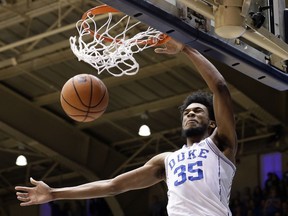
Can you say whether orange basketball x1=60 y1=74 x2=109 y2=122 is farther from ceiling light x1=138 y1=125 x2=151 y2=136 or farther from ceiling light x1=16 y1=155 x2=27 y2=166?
ceiling light x1=16 y1=155 x2=27 y2=166

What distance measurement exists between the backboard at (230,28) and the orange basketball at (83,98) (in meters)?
1.24

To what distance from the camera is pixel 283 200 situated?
16.1 meters

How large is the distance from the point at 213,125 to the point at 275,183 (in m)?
11.8

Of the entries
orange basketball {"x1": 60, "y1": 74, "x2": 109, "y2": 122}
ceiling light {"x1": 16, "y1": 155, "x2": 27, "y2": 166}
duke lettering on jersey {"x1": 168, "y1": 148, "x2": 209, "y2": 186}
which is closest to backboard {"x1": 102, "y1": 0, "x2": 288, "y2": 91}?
duke lettering on jersey {"x1": 168, "y1": 148, "x2": 209, "y2": 186}

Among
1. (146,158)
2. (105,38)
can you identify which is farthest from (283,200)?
(105,38)

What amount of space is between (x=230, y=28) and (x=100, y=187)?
1.37m

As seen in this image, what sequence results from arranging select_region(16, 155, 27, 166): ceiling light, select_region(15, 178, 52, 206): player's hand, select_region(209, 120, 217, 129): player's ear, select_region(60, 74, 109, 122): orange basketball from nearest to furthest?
select_region(209, 120, 217, 129): player's ear → select_region(15, 178, 52, 206): player's hand → select_region(60, 74, 109, 122): orange basketball → select_region(16, 155, 27, 166): ceiling light

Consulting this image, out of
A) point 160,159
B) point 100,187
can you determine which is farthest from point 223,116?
point 100,187

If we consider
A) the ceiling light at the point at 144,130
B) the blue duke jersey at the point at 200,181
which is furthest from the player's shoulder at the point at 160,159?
the ceiling light at the point at 144,130

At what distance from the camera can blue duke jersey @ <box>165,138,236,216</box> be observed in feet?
15.8

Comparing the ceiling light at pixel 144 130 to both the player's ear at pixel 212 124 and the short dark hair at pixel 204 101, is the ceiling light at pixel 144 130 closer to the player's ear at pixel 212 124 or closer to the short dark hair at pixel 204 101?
the short dark hair at pixel 204 101

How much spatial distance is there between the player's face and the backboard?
481mm

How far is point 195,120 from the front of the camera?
16.9 feet

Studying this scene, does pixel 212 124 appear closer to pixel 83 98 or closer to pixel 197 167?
pixel 197 167
